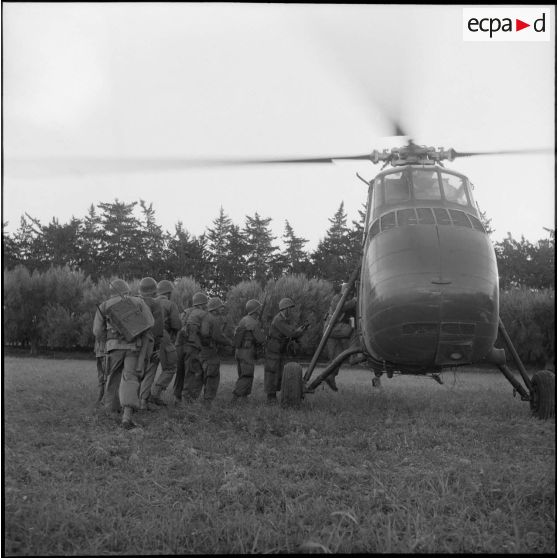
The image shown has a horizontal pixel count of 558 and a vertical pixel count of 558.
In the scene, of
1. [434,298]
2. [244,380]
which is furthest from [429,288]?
[244,380]

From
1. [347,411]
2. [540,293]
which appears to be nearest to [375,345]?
[347,411]

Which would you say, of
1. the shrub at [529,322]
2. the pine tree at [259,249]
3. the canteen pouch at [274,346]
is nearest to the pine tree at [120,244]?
the pine tree at [259,249]

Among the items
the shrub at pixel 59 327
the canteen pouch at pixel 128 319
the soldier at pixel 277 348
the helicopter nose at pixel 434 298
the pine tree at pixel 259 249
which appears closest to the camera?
the helicopter nose at pixel 434 298

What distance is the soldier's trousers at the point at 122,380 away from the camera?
6672 mm

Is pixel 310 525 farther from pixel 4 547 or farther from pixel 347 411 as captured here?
pixel 347 411

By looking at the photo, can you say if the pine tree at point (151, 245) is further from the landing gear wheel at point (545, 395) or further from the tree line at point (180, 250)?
the landing gear wheel at point (545, 395)

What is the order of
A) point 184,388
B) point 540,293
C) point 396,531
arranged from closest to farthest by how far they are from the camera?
point 396,531 → point 184,388 → point 540,293

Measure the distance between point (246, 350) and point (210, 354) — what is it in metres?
0.79

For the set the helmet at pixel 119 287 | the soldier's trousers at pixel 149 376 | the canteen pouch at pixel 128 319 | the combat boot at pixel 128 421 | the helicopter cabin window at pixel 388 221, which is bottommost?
the combat boot at pixel 128 421

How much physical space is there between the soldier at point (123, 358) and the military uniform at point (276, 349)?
318 cm

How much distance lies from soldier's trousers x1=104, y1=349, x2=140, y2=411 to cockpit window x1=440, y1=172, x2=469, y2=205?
16.5ft

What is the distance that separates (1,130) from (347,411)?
6223mm

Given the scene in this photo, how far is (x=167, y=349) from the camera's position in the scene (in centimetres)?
860

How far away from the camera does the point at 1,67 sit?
3.90m
